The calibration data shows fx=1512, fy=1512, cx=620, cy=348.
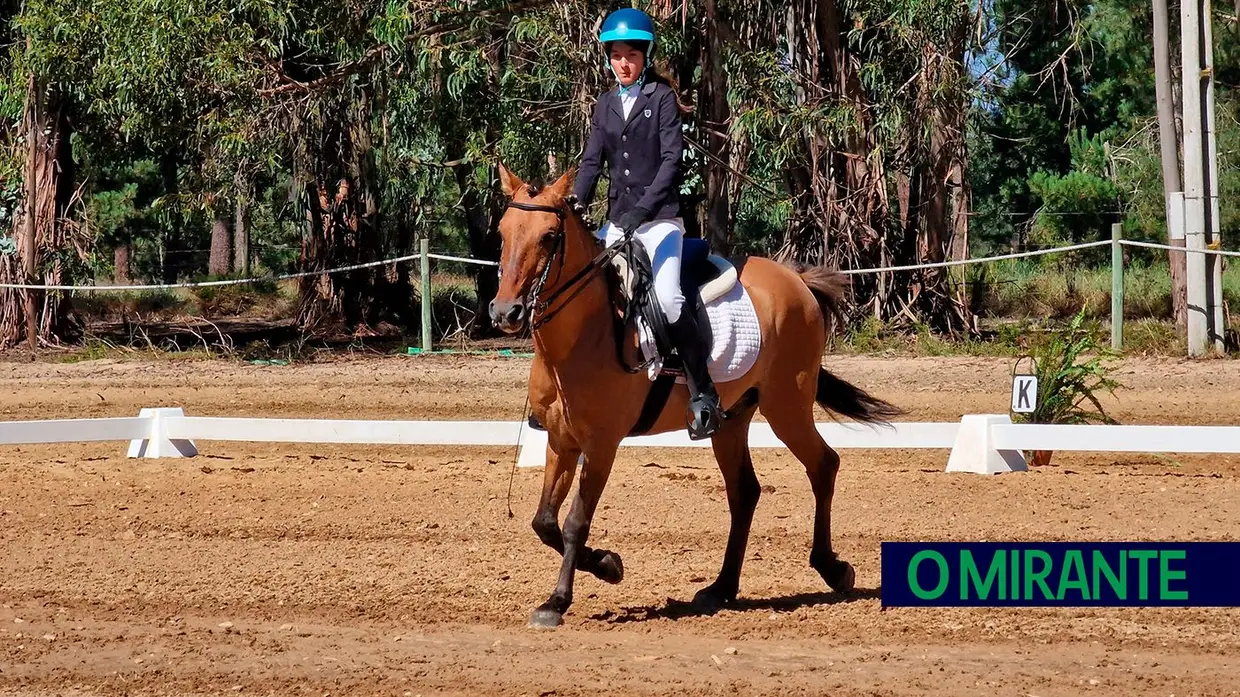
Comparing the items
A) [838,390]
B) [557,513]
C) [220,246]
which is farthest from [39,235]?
[220,246]

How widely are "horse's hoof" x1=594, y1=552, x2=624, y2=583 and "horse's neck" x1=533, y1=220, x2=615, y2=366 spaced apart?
39.0 inches

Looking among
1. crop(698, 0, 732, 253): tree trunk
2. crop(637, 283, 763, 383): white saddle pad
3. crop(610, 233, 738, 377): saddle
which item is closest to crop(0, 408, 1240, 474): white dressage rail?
crop(637, 283, 763, 383): white saddle pad

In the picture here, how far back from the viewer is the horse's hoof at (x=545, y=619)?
261 inches

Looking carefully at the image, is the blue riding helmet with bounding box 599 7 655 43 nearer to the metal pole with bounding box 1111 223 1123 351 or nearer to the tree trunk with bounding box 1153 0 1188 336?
the metal pole with bounding box 1111 223 1123 351

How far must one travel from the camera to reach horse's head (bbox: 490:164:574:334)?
19.8 feet

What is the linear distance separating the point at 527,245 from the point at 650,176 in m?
1.00

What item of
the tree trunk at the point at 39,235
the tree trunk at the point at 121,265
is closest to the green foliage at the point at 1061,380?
the tree trunk at the point at 39,235

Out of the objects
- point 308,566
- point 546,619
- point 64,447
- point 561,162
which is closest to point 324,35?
point 561,162

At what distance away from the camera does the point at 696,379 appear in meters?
6.96

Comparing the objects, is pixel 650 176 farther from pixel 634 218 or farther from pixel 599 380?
pixel 599 380

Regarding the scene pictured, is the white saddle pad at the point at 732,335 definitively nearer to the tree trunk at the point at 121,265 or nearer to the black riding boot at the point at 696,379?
the black riding boot at the point at 696,379

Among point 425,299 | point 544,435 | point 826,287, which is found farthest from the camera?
point 425,299

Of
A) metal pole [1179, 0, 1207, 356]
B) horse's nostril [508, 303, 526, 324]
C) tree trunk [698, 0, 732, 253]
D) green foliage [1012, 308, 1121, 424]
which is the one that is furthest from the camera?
tree trunk [698, 0, 732, 253]

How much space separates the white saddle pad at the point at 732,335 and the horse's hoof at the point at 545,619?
126 centimetres
